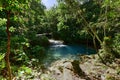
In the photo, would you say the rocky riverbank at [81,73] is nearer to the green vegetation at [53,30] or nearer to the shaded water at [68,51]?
the green vegetation at [53,30]

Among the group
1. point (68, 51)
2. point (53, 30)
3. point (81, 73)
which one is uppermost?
point (53, 30)

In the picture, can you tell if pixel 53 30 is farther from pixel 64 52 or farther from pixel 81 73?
pixel 81 73

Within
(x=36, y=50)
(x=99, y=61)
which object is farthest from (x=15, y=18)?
(x=36, y=50)

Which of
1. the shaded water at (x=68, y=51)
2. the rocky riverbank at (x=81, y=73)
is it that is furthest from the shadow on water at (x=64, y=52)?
the rocky riverbank at (x=81, y=73)

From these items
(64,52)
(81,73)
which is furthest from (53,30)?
(81,73)

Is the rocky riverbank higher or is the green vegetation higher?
the green vegetation

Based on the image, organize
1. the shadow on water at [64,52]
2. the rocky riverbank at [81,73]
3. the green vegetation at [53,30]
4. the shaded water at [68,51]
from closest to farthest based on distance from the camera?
the green vegetation at [53,30]
the rocky riverbank at [81,73]
the shadow on water at [64,52]
the shaded water at [68,51]

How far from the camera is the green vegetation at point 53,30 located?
259 centimetres

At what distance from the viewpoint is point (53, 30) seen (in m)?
35.5

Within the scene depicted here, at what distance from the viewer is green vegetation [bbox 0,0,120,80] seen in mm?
2592

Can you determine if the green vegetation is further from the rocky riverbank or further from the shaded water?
the shaded water

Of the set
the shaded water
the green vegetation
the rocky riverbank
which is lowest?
the shaded water

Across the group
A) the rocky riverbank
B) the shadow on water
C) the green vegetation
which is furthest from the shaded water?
the rocky riverbank

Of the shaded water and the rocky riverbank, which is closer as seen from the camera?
the rocky riverbank
